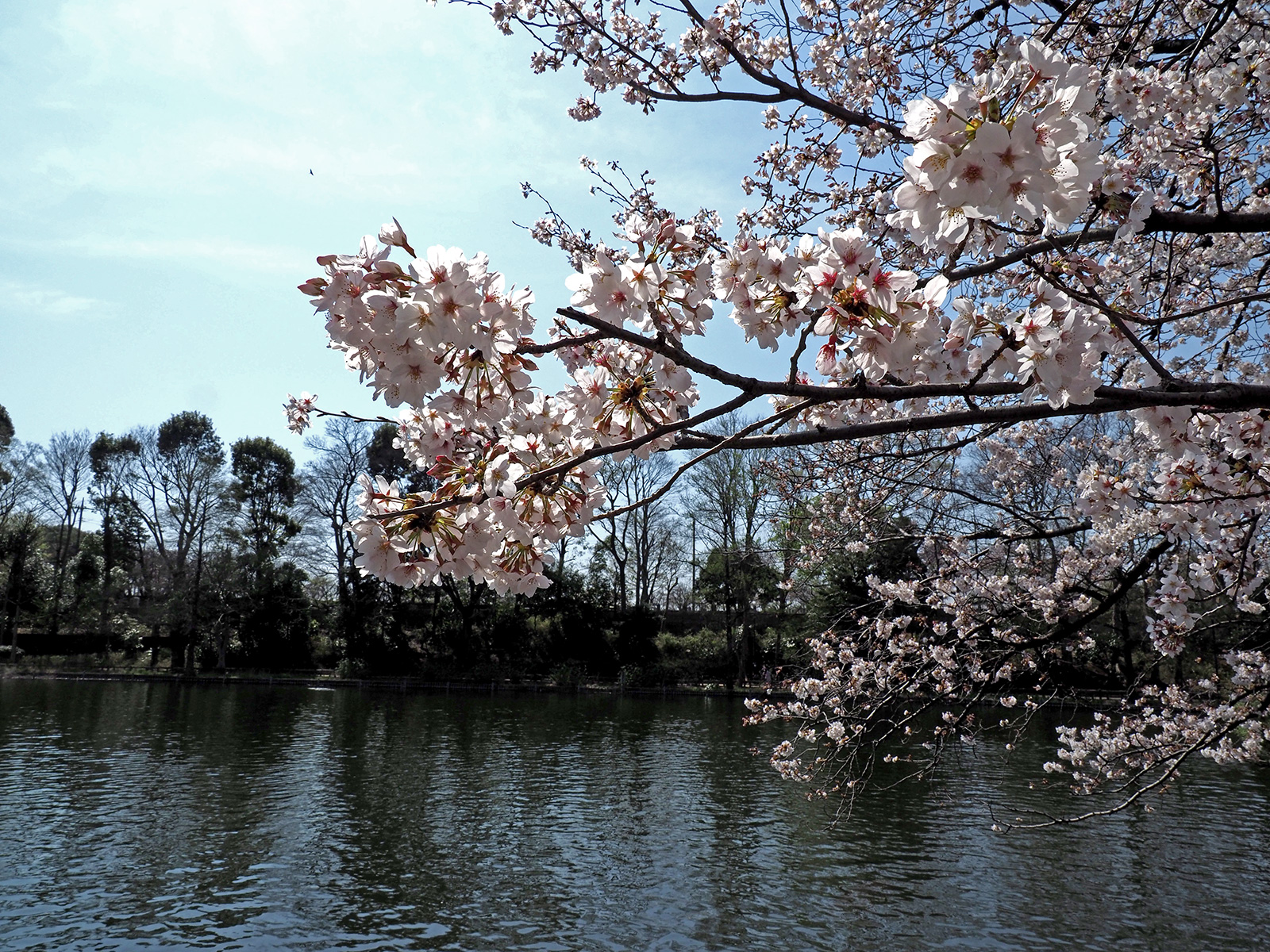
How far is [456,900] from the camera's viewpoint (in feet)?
22.5

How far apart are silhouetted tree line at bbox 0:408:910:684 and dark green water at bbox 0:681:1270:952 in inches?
476

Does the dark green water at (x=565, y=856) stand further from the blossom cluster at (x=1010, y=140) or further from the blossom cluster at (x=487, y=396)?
the blossom cluster at (x=1010, y=140)

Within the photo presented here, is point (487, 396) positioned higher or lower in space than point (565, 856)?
higher

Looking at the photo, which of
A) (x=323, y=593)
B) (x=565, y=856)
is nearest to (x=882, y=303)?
(x=565, y=856)

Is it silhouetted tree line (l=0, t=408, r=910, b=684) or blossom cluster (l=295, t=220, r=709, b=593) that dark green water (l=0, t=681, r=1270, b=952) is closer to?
blossom cluster (l=295, t=220, r=709, b=593)

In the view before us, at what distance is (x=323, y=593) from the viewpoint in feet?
96.8

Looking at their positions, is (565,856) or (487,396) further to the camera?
(565,856)

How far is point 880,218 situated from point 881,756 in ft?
35.3

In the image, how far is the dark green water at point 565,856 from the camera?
6230 millimetres

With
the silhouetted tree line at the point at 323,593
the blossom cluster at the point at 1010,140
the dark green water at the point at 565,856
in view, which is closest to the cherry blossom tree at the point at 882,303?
the blossom cluster at the point at 1010,140

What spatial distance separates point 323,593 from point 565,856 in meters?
24.0

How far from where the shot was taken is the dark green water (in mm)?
6230

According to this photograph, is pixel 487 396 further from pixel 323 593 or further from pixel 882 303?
pixel 323 593

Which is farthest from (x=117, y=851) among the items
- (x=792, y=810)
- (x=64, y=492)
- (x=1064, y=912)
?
(x=64, y=492)
